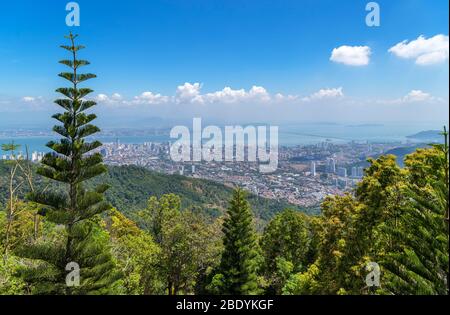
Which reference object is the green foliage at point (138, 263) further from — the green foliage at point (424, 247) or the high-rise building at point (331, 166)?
the high-rise building at point (331, 166)

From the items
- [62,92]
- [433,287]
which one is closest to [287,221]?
[433,287]

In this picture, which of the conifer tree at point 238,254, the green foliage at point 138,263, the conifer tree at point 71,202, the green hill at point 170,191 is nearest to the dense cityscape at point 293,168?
the green hill at point 170,191

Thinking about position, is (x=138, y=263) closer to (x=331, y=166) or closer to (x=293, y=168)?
(x=331, y=166)

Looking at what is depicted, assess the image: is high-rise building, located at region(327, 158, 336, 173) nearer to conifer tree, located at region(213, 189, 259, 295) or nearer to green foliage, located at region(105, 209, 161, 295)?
conifer tree, located at region(213, 189, 259, 295)

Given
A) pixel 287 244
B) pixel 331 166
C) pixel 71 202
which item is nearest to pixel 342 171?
pixel 331 166
